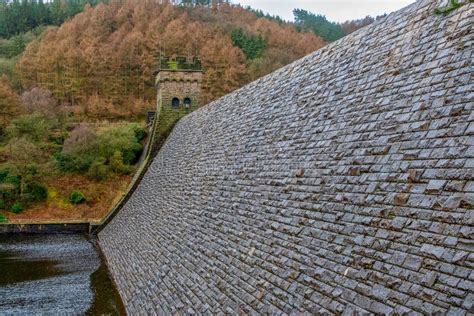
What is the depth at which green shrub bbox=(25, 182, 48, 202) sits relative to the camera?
84.9 ft

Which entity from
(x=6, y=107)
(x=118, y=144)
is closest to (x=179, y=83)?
(x=118, y=144)

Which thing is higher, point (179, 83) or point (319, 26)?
point (319, 26)

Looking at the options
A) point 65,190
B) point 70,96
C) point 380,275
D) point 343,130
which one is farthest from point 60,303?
point 70,96

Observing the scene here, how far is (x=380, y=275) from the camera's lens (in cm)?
416

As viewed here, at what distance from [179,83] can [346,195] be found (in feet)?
64.1

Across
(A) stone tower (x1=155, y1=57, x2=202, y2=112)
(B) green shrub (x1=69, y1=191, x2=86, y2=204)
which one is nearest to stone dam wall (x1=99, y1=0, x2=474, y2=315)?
(A) stone tower (x1=155, y1=57, x2=202, y2=112)

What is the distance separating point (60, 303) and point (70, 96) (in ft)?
119

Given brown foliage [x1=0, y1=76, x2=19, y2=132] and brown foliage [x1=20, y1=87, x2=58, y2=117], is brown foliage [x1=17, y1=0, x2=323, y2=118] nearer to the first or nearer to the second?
brown foliage [x1=20, y1=87, x2=58, y2=117]

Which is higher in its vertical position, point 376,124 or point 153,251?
point 376,124

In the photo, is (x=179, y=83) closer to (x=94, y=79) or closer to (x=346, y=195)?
(x=346, y=195)

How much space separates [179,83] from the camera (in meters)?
23.9

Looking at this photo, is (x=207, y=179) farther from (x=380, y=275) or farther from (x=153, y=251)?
(x=380, y=275)

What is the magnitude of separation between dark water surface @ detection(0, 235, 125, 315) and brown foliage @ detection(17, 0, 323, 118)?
23176 mm

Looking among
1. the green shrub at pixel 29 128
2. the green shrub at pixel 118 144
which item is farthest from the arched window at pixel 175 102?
the green shrub at pixel 29 128
